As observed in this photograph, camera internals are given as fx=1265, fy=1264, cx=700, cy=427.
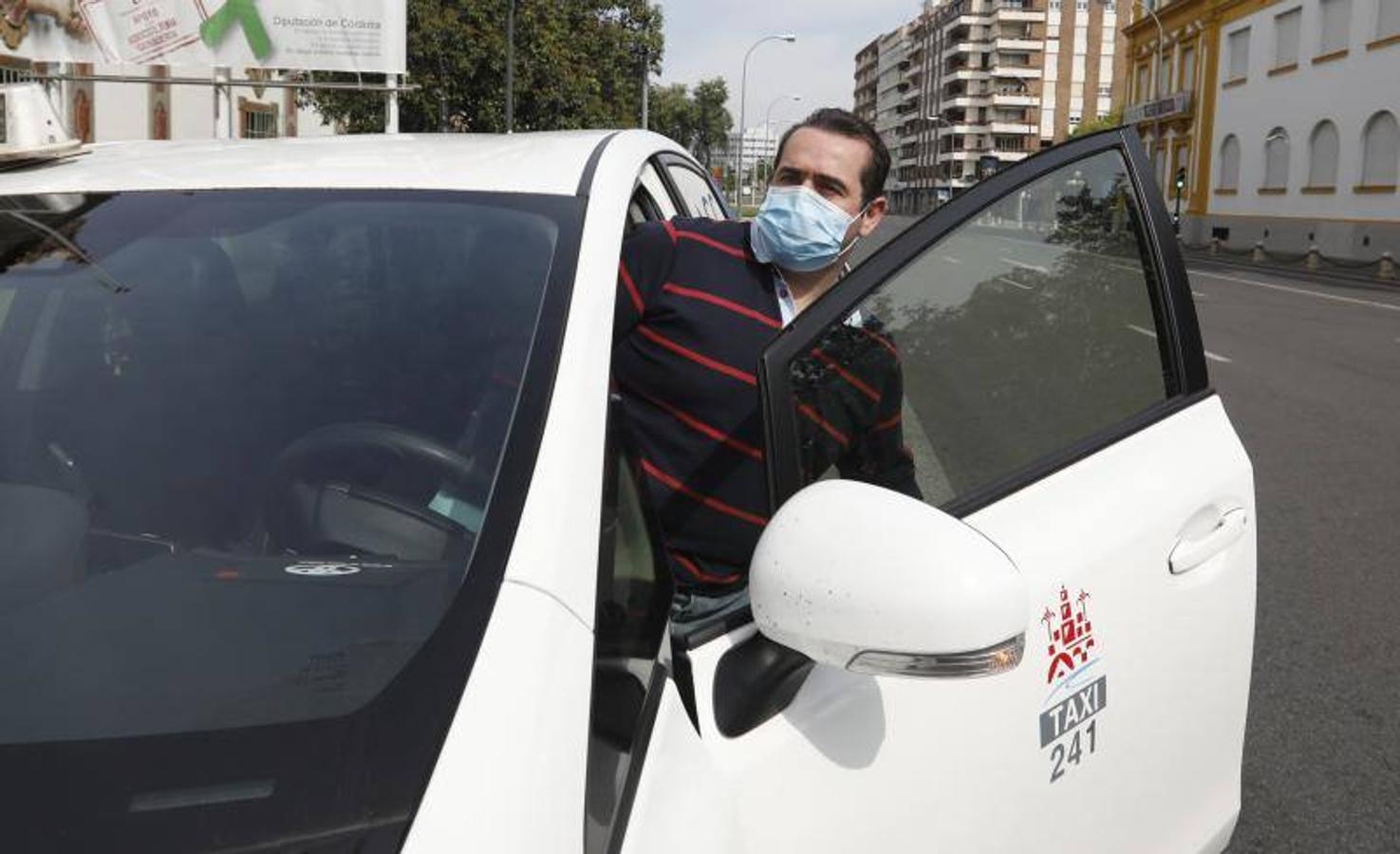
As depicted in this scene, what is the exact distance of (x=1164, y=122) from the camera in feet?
174

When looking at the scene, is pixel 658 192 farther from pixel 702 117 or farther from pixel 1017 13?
pixel 1017 13

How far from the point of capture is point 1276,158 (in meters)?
40.8

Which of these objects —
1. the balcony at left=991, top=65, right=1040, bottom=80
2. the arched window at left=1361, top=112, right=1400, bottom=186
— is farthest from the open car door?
the balcony at left=991, top=65, right=1040, bottom=80

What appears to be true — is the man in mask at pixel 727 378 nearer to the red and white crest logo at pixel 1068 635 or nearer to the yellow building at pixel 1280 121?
the red and white crest logo at pixel 1068 635

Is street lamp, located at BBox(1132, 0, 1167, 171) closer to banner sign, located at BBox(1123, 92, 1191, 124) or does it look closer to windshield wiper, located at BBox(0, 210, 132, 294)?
banner sign, located at BBox(1123, 92, 1191, 124)

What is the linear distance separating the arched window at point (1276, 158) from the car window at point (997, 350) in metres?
42.1

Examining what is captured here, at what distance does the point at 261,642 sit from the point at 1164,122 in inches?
2245

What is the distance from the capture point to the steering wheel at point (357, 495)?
4.60 feet

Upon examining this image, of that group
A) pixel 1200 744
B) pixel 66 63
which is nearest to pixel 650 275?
pixel 1200 744

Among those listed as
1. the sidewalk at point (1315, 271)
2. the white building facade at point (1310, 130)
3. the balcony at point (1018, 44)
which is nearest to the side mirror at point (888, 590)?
the sidewalk at point (1315, 271)

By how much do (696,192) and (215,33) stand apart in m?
14.7

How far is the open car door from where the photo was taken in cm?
129

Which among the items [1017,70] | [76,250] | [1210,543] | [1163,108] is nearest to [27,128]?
[76,250]

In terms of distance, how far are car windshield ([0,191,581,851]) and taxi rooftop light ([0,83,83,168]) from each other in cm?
15
